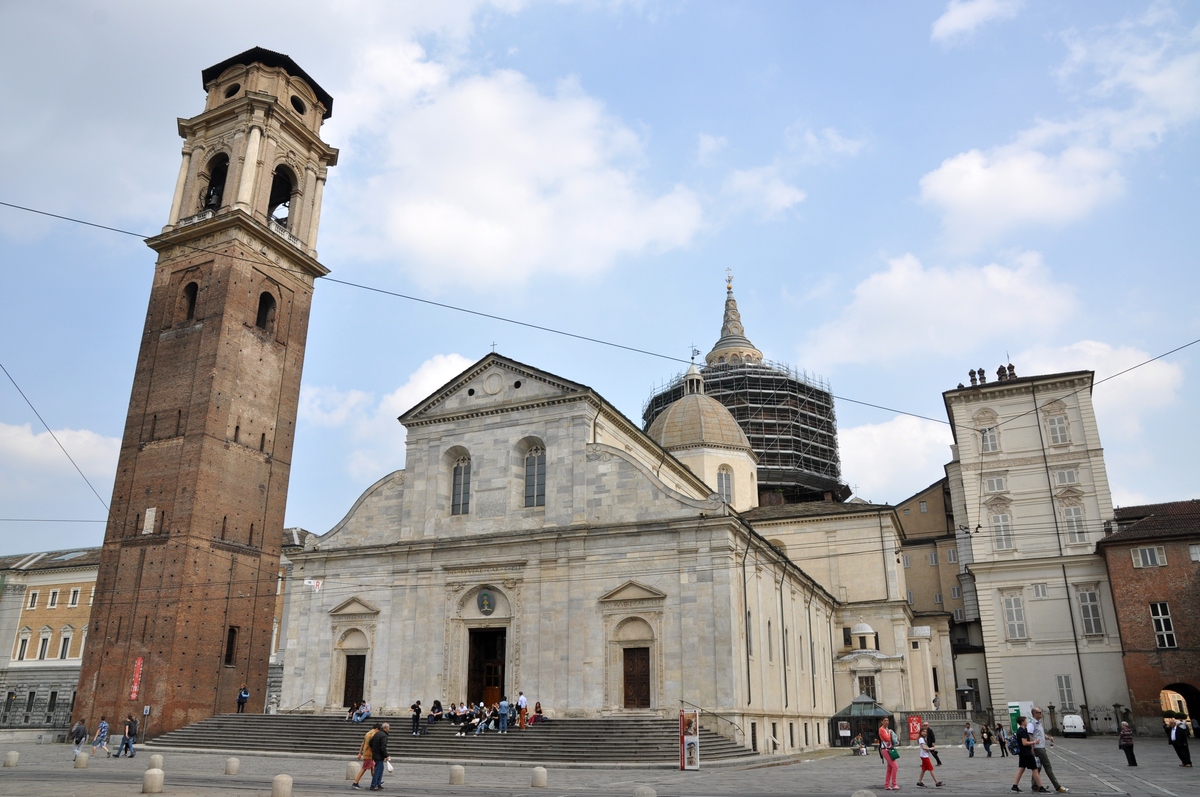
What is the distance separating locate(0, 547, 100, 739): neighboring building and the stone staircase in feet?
90.4

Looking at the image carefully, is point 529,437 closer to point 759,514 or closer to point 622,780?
point 622,780

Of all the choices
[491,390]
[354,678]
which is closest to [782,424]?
[491,390]

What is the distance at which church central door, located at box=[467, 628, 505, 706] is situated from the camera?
3216 cm

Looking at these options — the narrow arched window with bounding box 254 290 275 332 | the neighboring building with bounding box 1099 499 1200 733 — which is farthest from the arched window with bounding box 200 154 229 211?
the neighboring building with bounding box 1099 499 1200 733

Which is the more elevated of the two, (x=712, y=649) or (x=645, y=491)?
(x=645, y=491)

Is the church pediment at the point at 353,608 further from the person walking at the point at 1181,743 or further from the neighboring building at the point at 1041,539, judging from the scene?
the neighboring building at the point at 1041,539

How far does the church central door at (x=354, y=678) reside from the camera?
33.3 metres

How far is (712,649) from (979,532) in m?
23.1

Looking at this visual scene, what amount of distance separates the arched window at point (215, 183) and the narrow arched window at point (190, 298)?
172 inches

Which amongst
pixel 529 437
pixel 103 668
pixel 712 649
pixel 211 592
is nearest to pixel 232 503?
pixel 211 592

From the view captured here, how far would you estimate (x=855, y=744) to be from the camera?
1394 inches

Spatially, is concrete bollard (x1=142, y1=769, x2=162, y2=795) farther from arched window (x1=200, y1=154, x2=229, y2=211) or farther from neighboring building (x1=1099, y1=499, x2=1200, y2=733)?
neighboring building (x1=1099, y1=499, x2=1200, y2=733)

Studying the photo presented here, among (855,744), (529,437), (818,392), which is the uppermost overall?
(818,392)

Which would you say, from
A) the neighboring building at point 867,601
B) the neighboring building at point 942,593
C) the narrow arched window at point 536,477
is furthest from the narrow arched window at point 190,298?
the neighboring building at point 942,593
